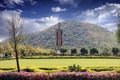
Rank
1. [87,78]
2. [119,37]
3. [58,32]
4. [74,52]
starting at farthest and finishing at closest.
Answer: [58,32] < [74,52] < [119,37] < [87,78]

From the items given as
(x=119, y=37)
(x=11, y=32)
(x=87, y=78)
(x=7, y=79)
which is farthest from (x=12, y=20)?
(x=119, y=37)

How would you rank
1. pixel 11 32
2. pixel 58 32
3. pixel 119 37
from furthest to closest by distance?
1. pixel 58 32
2. pixel 119 37
3. pixel 11 32

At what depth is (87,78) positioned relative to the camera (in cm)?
1959

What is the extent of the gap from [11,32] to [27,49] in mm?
105002

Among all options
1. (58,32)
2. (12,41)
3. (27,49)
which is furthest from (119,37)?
(58,32)

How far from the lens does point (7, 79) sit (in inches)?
806

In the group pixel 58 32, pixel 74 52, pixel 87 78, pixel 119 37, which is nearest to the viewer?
pixel 87 78

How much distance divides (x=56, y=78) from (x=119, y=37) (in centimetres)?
2143

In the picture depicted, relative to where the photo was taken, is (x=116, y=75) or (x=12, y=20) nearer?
(x=116, y=75)

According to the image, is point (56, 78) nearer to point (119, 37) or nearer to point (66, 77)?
point (66, 77)

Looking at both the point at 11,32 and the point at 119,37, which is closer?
the point at 11,32

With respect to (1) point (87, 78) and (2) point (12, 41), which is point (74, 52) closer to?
(2) point (12, 41)

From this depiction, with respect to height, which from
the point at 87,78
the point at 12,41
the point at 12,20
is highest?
the point at 12,20

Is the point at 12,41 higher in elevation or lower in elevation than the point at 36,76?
higher
